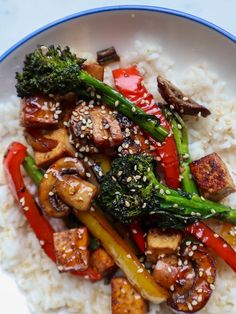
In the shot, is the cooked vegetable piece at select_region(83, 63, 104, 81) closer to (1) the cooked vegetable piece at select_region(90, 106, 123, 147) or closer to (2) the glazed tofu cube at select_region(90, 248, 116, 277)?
(1) the cooked vegetable piece at select_region(90, 106, 123, 147)

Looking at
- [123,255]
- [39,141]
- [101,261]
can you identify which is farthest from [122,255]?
[39,141]

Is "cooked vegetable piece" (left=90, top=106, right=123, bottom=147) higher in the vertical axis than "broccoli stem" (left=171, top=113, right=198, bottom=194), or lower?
higher

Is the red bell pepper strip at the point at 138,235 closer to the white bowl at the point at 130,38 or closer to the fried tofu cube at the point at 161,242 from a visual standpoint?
the fried tofu cube at the point at 161,242

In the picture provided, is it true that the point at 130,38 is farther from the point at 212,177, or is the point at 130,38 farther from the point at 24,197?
the point at 24,197

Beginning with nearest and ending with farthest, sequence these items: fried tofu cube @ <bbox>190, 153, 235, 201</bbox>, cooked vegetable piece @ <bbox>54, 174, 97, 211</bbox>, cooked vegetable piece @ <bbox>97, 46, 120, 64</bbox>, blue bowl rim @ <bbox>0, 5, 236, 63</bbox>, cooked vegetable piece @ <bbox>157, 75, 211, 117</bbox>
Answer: cooked vegetable piece @ <bbox>54, 174, 97, 211</bbox> → fried tofu cube @ <bbox>190, 153, 235, 201</bbox> → cooked vegetable piece @ <bbox>157, 75, 211, 117</bbox> → blue bowl rim @ <bbox>0, 5, 236, 63</bbox> → cooked vegetable piece @ <bbox>97, 46, 120, 64</bbox>

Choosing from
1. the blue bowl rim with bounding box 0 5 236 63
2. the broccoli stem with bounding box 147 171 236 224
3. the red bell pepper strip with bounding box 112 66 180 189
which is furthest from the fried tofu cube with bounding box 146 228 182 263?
the blue bowl rim with bounding box 0 5 236 63

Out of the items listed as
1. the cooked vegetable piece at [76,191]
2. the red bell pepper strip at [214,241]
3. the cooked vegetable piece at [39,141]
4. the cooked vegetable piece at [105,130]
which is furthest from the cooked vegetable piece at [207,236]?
the cooked vegetable piece at [39,141]
